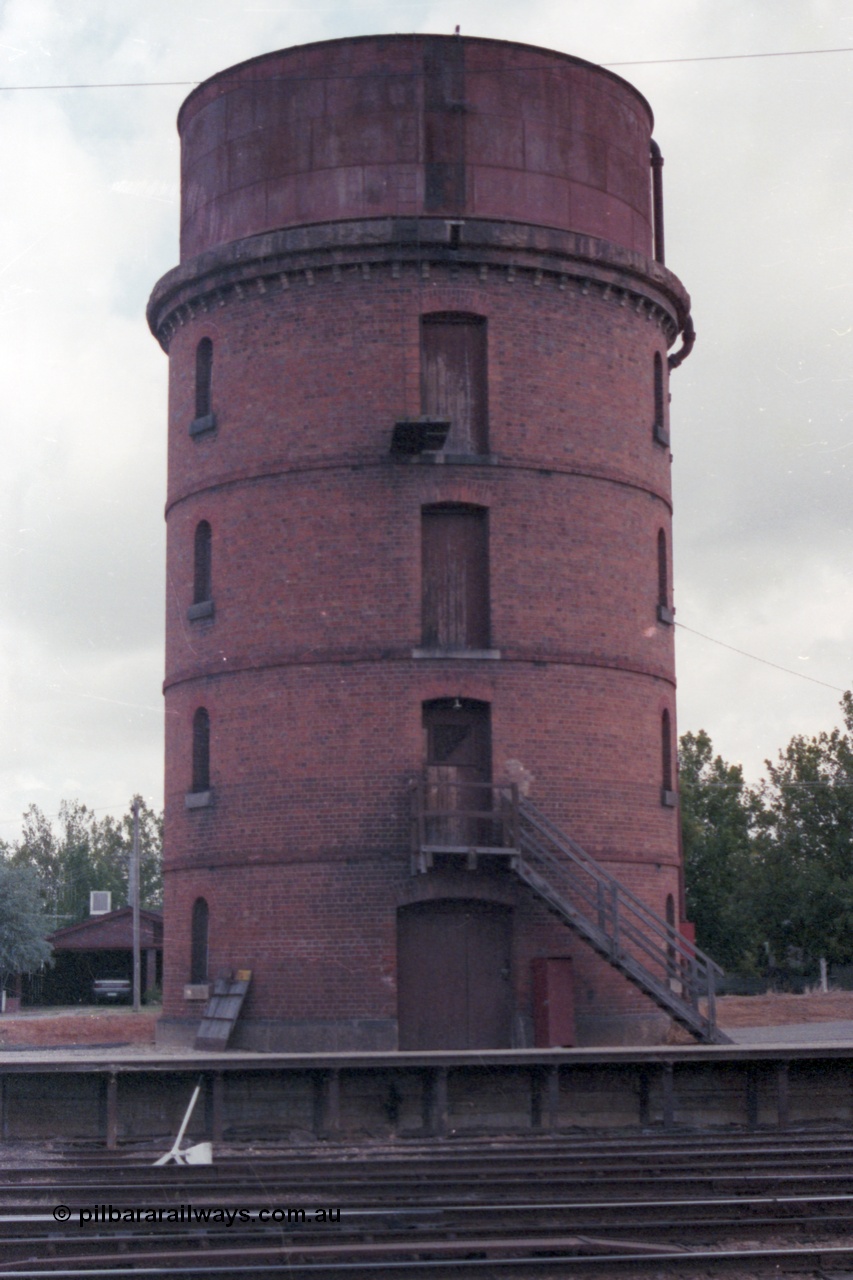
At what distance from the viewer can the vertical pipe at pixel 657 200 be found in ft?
87.7

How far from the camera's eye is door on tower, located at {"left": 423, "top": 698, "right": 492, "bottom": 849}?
22.2m

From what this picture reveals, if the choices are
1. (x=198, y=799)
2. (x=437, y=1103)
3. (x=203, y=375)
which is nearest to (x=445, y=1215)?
(x=437, y=1103)

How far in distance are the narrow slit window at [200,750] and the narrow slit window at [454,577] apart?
3848 millimetres

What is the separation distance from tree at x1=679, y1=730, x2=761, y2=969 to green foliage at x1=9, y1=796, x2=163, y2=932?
27.2 metres

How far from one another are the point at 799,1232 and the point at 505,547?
1262 centimetres

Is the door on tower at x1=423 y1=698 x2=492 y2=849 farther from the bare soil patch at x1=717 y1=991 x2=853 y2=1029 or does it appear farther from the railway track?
the bare soil patch at x1=717 y1=991 x2=853 y2=1029

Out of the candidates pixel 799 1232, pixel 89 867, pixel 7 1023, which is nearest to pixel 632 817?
pixel 799 1232

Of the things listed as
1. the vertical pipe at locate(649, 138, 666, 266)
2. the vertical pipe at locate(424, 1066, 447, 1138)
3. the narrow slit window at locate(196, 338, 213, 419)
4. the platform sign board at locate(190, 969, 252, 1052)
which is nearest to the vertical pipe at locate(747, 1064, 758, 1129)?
the vertical pipe at locate(424, 1066, 447, 1138)

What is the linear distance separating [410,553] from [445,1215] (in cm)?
1212

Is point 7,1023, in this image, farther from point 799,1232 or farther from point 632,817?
point 799,1232

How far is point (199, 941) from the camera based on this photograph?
23953mm

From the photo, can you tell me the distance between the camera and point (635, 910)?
74.6 feet

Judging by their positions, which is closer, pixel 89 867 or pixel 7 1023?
pixel 7 1023

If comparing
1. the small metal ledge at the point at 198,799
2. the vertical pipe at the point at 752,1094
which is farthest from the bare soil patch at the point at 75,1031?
the vertical pipe at the point at 752,1094
